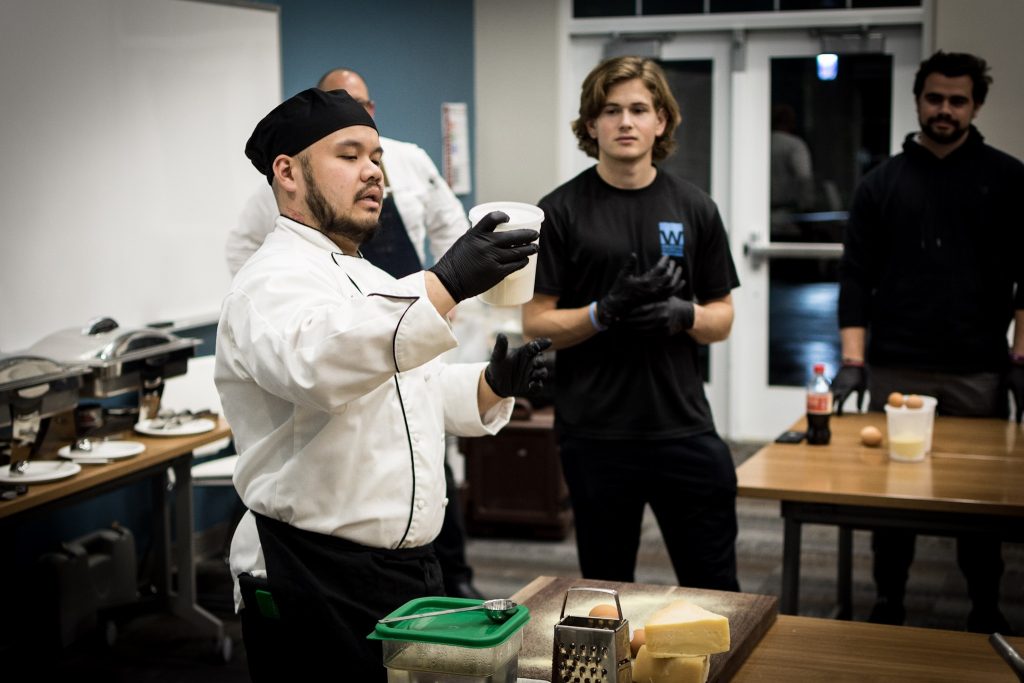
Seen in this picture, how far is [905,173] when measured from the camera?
3.68 meters

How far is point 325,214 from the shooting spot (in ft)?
6.60

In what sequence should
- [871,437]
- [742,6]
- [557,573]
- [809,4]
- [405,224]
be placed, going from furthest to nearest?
[742,6] → [809,4] → [557,573] → [405,224] → [871,437]

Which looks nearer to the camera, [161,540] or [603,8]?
[161,540]

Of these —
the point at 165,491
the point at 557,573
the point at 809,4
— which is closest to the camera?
the point at 165,491

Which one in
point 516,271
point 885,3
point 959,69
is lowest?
point 516,271

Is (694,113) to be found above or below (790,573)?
above

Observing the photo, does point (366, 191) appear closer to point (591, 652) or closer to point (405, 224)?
point (591, 652)

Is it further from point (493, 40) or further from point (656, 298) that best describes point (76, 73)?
point (493, 40)

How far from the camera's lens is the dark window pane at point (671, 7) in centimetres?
665

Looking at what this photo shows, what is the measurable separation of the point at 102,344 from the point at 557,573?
197 cm

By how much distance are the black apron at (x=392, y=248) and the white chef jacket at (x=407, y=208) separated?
6 centimetres

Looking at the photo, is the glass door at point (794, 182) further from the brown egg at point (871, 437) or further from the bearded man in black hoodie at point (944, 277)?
the brown egg at point (871, 437)

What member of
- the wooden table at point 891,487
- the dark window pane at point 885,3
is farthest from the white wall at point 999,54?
the wooden table at point 891,487

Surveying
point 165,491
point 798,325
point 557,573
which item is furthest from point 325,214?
point 798,325
